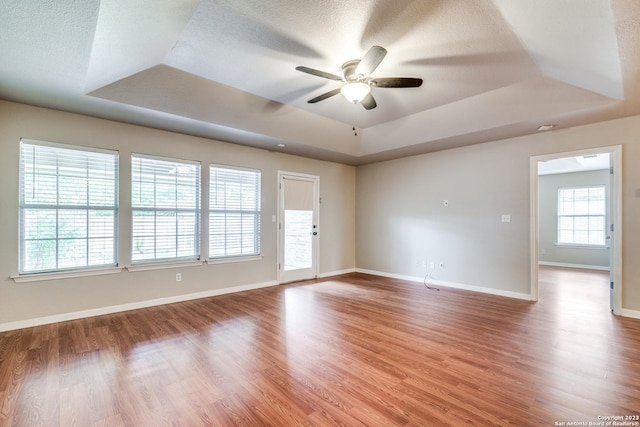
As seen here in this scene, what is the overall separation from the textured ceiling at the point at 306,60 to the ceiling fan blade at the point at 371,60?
301 mm

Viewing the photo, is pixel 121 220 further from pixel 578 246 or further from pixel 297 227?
pixel 578 246

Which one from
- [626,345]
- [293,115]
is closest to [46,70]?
[293,115]

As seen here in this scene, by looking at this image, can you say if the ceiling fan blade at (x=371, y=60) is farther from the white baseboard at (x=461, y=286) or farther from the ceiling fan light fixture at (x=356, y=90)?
the white baseboard at (x=461, y=286)

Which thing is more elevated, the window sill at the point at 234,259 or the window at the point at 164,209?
the window at the point at 164,209

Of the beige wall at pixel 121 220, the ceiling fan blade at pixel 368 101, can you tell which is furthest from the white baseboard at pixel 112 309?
the ceiling fan blade at pixel 368 101

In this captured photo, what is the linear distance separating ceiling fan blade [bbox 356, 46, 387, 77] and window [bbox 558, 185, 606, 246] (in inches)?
314

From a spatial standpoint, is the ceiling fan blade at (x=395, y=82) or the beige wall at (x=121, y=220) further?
the beige wall at (x=121, y=220)

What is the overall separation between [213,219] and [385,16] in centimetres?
375

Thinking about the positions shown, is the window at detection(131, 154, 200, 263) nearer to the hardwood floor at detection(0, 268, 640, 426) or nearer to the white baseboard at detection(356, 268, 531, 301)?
the hardwood floor at detection(0, 268, 640, 426)

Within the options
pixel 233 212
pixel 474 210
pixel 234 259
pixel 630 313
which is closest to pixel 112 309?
pixel 234 259

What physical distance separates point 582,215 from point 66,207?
10.5 metres

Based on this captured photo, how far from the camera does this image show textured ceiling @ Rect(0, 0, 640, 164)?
7.02 feet

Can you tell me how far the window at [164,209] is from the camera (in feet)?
13.4

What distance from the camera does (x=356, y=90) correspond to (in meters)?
2.88
